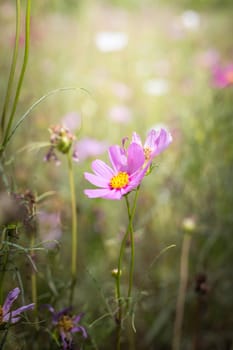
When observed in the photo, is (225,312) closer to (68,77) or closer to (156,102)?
(156,102)

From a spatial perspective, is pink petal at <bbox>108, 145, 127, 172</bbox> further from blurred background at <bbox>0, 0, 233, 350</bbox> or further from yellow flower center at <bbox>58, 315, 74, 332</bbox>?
yellow flower center at <bbox>58, 315, 74, 332</bbox>

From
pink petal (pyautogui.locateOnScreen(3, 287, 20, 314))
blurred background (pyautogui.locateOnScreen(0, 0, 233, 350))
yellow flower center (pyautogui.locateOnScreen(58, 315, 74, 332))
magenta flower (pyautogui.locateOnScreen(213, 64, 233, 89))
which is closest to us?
pink petal (pyautogui.locateOnScreen(3, 287, 20, 314))

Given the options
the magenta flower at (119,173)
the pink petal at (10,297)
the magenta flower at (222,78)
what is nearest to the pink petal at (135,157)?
the magenta flower at (119,173)

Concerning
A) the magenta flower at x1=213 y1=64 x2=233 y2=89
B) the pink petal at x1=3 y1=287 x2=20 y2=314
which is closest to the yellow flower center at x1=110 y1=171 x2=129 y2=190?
the pink petal at x1=3 y1=287 x2=20 y2=314

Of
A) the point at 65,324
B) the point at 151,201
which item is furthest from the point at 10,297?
the point at 151,201

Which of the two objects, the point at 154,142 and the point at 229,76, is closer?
the point at 154,142

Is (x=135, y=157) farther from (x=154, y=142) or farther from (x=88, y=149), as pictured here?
(x=88, y=149)

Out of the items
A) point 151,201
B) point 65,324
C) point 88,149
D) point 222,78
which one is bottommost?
point 65,324

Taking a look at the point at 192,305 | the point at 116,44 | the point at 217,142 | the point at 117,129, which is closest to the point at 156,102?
the point at 117,129

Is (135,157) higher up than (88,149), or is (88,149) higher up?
(88,149)
